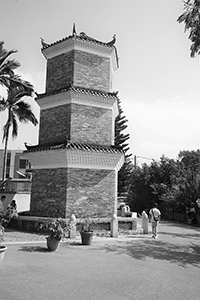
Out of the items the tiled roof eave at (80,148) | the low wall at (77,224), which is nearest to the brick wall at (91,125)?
the tiled roof eave at (80,148)

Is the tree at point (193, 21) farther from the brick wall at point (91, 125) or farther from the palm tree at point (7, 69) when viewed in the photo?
the palm tree at point (7, 69)

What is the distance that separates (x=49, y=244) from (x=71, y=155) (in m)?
4.46

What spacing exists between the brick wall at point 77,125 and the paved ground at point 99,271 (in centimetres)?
504

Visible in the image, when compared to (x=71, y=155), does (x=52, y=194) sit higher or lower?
lower

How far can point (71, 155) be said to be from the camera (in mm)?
12539

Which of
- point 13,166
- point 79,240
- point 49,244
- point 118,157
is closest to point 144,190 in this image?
point 118,157

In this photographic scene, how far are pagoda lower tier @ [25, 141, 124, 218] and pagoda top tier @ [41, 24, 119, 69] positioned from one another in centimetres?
536

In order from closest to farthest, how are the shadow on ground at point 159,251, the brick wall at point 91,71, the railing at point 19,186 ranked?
the shadow on ground at point 159,251, the brick wall at point 91,71, the railing at point 19,186

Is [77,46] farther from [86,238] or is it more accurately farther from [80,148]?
[86,238]

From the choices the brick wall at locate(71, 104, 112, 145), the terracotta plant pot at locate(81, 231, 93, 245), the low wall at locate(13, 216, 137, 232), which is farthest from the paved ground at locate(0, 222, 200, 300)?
the brick wall at locate(71, 104, 112, 145)

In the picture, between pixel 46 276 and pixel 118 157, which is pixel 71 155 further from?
pixel 46 276

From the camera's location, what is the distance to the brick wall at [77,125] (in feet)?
43.9

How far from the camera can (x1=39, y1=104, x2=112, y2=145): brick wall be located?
13.4 m

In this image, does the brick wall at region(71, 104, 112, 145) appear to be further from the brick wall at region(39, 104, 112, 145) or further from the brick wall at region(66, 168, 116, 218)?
the brick wall at region(66, 168, 116, 218)
